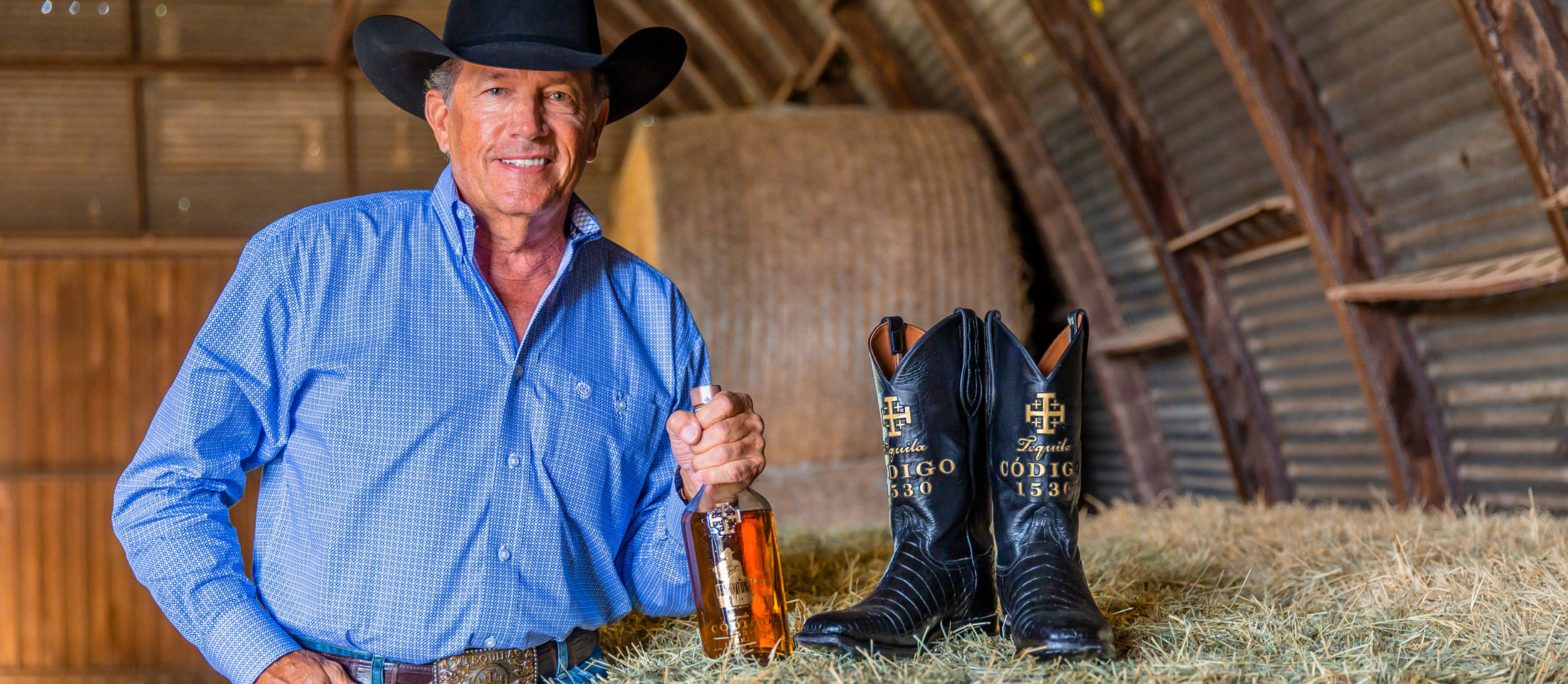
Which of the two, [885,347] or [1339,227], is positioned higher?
[1339,227]

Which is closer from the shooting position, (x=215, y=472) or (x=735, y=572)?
(x=735, y=572)

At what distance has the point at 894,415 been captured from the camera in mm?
1458

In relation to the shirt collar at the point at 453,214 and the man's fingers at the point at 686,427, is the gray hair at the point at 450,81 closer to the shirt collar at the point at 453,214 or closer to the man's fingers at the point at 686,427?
the shirt collar at the point at 453,214

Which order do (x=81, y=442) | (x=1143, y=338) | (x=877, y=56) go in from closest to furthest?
(x=1143, y=338) → (x=877, y=56) → (x=81, y=442)

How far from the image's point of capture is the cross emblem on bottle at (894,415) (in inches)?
57.2

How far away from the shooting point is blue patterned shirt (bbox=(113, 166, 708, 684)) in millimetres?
1512

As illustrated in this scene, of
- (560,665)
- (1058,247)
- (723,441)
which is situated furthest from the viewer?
(1058,247)

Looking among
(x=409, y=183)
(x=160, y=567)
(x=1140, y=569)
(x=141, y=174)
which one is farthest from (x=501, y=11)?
(x=141, y=174)

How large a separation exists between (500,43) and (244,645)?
901 millimetres

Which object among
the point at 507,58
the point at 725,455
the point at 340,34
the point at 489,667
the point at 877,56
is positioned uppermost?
the point at 340,34

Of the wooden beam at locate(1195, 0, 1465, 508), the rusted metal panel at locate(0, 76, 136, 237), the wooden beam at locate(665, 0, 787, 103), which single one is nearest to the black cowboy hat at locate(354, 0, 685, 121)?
the wooden beam at locate(1195, 0, 1465, 508)

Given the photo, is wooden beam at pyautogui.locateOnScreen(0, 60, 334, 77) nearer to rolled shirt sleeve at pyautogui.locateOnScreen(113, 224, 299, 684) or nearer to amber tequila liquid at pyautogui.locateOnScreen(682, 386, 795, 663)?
rolled shirt sleeve at pyautogui.locateOnScreen(113, 224, 299, 684)

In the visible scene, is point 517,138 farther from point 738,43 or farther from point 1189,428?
point 738,43

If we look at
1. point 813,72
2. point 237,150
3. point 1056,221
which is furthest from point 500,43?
point 237,150
